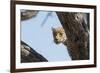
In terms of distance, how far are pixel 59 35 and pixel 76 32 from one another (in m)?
0.18

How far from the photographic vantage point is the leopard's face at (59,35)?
6.45 feet

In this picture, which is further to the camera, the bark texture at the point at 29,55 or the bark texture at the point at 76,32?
the bark texture at the point at 76,32

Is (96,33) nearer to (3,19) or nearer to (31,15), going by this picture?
(31,15)

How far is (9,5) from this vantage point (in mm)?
1829

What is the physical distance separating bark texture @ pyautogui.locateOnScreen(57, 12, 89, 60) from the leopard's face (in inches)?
1.4

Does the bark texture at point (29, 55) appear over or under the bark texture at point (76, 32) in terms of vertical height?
under

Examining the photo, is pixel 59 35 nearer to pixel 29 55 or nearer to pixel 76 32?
pixel 76 32

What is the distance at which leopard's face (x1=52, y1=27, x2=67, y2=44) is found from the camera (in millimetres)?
1967

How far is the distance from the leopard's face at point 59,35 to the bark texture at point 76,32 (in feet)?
0.12

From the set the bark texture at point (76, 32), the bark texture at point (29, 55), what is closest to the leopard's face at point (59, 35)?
the bark texture at point (76, 32)

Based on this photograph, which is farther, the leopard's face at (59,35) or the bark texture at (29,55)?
the leopard's face at (59,35)

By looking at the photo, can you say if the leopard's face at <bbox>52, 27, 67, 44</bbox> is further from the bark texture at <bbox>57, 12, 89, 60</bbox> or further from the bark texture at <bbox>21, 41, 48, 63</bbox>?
the bark texture at <bbox>21, 41, 48, 63</bbox>

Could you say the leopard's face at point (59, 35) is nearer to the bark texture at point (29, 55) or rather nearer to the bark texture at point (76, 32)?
the bark texture at point (76, 32)

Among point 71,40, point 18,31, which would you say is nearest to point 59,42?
point 71,40
